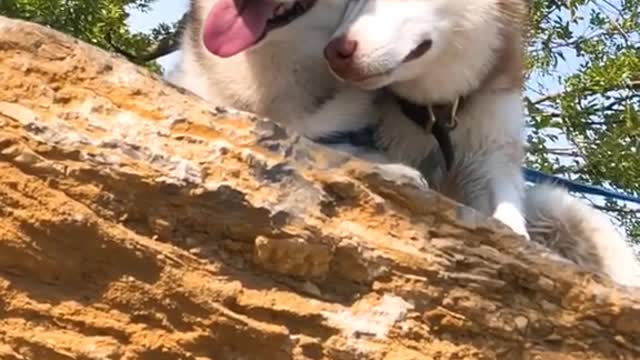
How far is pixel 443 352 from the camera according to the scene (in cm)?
248

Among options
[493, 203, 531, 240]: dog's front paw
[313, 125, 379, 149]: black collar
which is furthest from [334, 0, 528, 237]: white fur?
[313, 125, 379, 149]: black collar

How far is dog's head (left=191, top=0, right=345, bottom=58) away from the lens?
285 cm

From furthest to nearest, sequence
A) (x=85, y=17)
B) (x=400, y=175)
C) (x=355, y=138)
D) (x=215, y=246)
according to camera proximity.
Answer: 1. (x=85, y=17)
2. (x=355, y=138)
3. (x=400, y=175)
4. (x=215, y=246)

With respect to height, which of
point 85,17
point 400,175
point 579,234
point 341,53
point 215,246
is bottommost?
point 85,17

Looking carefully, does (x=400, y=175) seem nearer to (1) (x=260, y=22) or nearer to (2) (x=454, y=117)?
(1) (x=260, y=22)

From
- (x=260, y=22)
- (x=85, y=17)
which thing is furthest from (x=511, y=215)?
(x=85, y=17)

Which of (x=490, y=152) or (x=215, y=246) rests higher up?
A: (x=490, y=152)

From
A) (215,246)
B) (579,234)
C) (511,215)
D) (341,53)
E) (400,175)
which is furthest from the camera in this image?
(579,234)

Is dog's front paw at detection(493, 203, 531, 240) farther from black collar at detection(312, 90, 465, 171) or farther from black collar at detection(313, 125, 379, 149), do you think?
black collar at detection(313, 125, 379, 149)

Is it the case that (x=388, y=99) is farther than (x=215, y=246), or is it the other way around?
(x=388, y=99)

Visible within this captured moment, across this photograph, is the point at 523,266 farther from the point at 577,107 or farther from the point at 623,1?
the point at 623,1

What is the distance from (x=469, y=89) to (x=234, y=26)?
620 millimetres

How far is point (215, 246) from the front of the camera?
→ 7.69 feet

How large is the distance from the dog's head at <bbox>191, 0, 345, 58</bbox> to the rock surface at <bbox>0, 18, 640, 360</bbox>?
43cm
